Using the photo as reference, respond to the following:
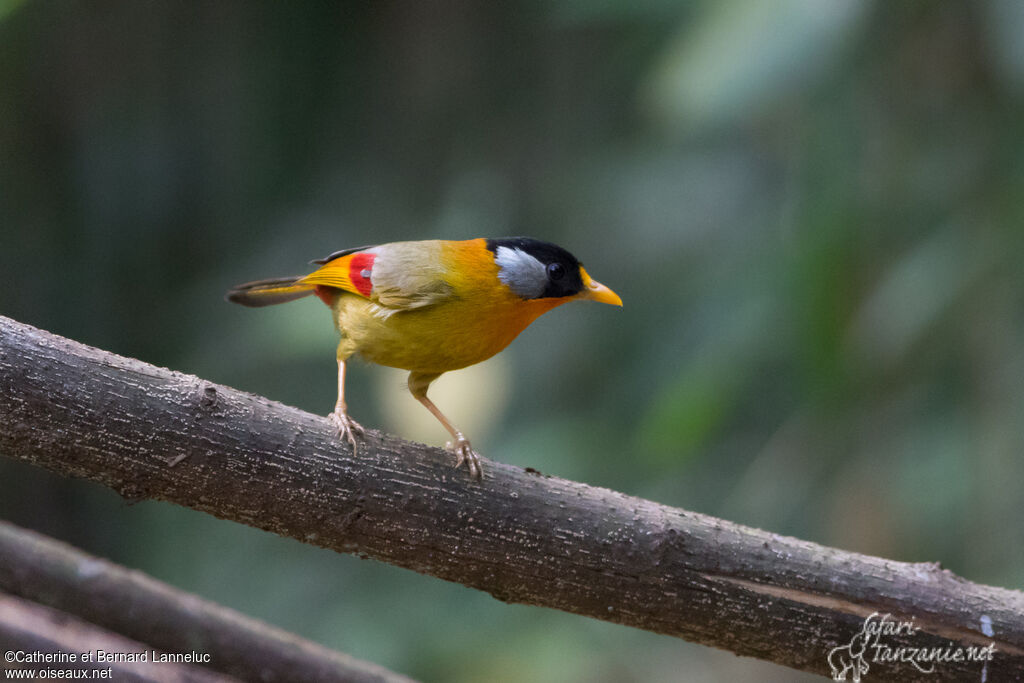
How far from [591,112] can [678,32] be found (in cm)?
192

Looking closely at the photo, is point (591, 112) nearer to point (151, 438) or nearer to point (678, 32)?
point (678, 32)

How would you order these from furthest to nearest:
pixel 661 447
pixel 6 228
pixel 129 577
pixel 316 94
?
pixel 316 94
pixel 6 228
pixel 661 447
pixel 129 577

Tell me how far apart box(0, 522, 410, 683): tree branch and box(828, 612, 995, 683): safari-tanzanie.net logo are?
1.33m

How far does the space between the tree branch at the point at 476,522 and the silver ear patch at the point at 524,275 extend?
0.72 m

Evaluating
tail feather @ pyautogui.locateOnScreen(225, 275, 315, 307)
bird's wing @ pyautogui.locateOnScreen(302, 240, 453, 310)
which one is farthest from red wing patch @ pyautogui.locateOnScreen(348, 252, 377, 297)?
tail feather @ pyautogui.locateOnScreen(225, 275, 315, 307)

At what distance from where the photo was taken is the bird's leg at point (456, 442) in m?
2.55

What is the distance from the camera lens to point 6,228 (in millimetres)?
5734

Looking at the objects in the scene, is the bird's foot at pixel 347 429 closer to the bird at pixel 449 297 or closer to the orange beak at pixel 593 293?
the bird at pixel 449 297

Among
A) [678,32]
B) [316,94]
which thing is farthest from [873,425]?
[316,94]

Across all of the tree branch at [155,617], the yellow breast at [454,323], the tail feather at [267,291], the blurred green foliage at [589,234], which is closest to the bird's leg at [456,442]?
the yellow breast at [454,323]

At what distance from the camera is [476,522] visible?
7.98 feet

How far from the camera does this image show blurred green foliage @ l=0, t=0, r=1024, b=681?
14.3 ft

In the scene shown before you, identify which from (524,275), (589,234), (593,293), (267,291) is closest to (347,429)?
(524,275)

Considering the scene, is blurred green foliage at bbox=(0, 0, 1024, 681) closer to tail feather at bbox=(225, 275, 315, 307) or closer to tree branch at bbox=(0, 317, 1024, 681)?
tail feather at bbox=(225, 275, 315, 307)
